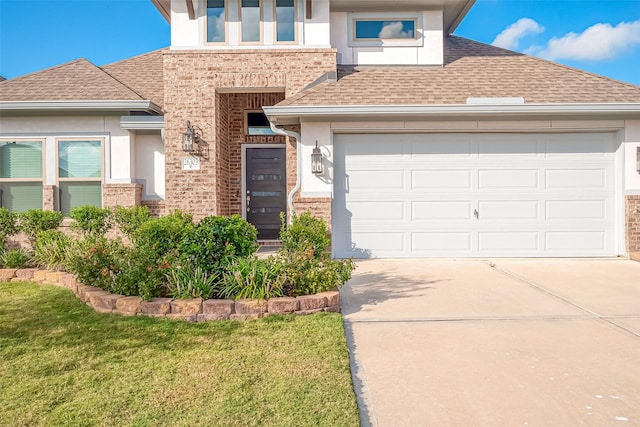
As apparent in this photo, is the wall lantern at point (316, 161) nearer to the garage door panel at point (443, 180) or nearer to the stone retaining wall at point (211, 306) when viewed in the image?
the garage door panel at point (443, 180)

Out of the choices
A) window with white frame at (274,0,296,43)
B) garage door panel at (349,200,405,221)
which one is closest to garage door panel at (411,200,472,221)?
garage door panel at (349,200,405,221)

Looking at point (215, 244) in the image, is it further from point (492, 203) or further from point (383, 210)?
point (492, 203)

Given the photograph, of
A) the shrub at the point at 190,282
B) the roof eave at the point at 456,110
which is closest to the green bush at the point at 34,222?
the shrub at the point at 190,282

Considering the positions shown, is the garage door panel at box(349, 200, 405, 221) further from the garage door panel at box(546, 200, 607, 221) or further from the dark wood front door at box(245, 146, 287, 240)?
the garage door panel at box(546, 200, 607, 221)

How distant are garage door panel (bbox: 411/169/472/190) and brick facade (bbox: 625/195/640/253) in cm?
300

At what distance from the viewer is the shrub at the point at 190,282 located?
15.2 feet

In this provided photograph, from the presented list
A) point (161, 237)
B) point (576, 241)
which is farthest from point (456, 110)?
point (161, 237)

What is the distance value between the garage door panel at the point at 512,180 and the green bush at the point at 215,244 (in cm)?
558

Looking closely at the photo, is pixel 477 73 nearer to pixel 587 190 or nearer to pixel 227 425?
pixel 587 190

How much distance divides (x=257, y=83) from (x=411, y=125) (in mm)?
3341

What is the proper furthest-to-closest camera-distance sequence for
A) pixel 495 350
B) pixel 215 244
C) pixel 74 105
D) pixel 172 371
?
pixel 74 105, pixel 215 244, pixel 495 350, pixel 172 371

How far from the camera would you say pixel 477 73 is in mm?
9672

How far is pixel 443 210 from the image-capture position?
344 inches

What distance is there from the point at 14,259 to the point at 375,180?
617 cm
